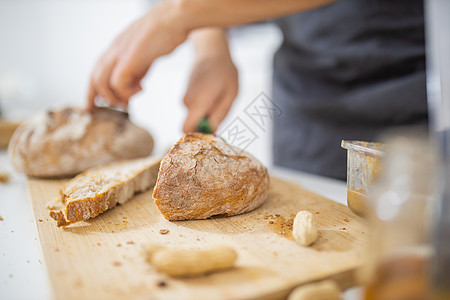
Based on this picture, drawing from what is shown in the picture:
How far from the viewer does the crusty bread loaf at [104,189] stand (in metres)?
1.02

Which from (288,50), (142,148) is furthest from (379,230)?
(288,50)

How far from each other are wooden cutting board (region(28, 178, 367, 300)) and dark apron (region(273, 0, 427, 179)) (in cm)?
72

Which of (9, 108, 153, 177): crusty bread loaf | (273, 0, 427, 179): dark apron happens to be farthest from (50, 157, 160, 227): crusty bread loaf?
(273, 0, 427, 179): dark apron

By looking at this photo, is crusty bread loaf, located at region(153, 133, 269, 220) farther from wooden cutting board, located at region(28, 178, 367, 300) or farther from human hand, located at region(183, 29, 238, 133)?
human hand, located at region(183, 29, 238, 133)

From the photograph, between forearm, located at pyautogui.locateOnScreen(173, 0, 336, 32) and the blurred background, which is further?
the blurred background

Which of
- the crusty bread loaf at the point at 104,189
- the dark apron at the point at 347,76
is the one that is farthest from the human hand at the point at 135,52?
the dark apron at the point at 347,76

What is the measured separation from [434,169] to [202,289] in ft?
1.43

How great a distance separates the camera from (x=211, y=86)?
190 cm

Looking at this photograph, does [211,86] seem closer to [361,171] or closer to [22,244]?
[361,171]

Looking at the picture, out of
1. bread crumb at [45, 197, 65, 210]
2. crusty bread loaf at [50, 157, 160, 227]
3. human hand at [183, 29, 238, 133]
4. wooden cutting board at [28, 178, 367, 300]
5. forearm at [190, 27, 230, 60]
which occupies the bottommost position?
wooden cutting board at [28, 178, 367, 300]

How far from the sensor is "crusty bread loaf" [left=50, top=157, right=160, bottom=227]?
3.36 ft

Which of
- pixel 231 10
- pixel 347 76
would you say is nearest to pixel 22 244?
pixel 231 10

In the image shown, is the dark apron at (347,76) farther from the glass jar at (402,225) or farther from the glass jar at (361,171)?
the glass jar at (402,225)

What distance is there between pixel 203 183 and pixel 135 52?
80 centimetres
